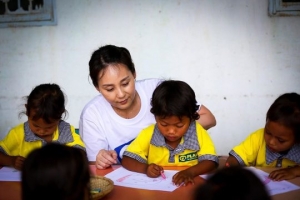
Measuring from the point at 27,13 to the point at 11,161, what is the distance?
1962 millimetres

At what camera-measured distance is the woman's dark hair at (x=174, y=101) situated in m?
2.00

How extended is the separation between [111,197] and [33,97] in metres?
0.84

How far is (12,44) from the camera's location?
384 cm

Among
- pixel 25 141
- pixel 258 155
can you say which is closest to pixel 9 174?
pixel 25 141

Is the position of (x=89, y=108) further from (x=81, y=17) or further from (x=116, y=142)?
(x=81, y=17)

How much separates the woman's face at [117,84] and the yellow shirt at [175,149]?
0.78 feet

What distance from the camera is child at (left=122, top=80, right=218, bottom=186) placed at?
6.58 ft

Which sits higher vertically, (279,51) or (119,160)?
(279,51)

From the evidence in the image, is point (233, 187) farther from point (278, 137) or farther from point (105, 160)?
point (105, 160)

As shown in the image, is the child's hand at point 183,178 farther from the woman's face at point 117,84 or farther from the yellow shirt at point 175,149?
the woman's face at point 117,84

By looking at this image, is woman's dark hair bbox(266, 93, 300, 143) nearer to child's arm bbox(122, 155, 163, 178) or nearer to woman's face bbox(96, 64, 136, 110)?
child's arm bbox(122, 155, 163, 178)

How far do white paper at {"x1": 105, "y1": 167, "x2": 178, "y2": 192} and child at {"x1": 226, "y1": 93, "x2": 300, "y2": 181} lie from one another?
0.32 metres

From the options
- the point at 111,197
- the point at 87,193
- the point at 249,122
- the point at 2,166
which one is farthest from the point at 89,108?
the point at 249,122

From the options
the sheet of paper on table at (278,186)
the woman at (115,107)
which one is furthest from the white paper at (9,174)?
the sheet of paper on table at (278,186)
